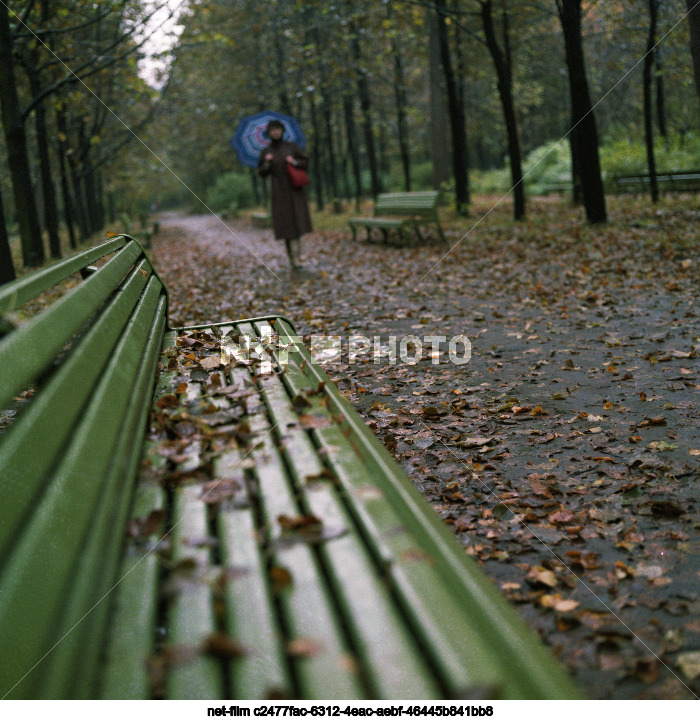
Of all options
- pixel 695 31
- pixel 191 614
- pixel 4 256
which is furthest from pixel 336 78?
pixel 191 614

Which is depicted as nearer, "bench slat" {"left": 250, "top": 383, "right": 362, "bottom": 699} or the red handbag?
"bench slat" {"left": 250, "top": 383, "right": 362, "bottom": 699}

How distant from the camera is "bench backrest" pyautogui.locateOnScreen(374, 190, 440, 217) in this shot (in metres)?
11.9

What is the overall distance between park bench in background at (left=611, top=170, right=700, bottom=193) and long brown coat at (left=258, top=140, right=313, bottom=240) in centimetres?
1028

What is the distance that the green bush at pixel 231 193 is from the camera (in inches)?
1638

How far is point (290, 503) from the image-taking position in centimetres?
189

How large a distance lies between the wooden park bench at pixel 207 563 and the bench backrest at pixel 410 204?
10.1 m

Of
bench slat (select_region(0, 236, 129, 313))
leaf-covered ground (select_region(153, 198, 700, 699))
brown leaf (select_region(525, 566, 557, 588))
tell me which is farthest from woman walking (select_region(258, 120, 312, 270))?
brown leaf (select_region(525, 566, 557, 588))

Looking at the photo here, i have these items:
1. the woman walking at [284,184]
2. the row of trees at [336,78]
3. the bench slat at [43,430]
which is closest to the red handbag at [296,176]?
the woman walking at [284,184]

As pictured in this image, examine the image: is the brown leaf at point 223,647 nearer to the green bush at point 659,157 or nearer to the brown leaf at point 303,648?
the brown leaf at point 303,648

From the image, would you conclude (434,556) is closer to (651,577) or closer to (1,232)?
(651,577)

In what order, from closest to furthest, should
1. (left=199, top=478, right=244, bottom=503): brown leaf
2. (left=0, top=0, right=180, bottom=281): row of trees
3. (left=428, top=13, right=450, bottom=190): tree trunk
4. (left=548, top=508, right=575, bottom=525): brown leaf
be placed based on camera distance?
(left=199, top=478, right=244, bottom=503): brown leaf, (left=548, top=508, right=575, bottom=525): brown leaf, (left=0, top=0, right=180, bottom=281): row of trees, (left=428, top=13, right=450, bottom=190): tree trunk

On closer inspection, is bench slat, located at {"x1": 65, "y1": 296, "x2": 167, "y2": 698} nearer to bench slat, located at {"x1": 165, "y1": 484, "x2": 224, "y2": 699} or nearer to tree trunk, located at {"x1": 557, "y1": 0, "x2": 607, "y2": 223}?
bench slat, located at {"x1": 165, "y1": 484, "x2": 224, "y2": 699}

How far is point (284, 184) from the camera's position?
10039 mm
